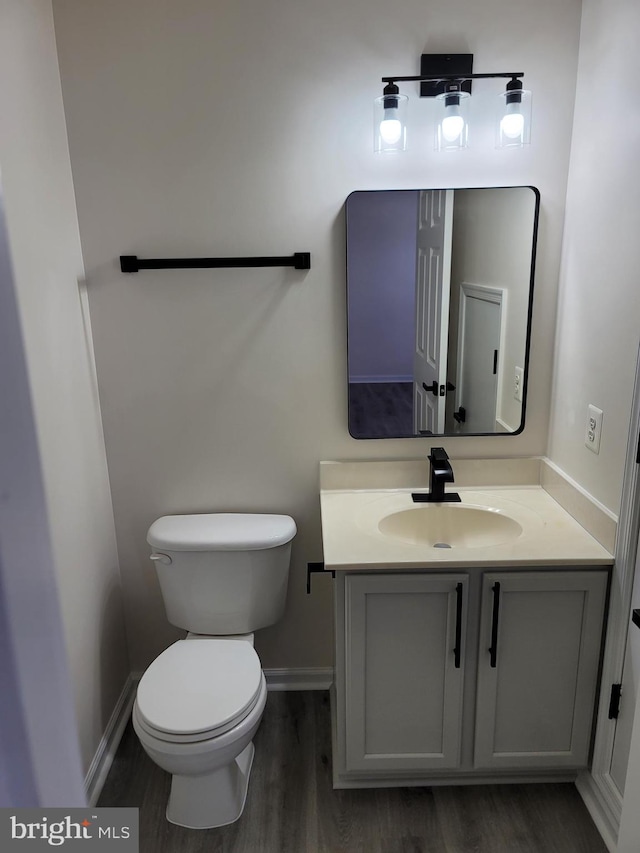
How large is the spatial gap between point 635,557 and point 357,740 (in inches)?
38.2

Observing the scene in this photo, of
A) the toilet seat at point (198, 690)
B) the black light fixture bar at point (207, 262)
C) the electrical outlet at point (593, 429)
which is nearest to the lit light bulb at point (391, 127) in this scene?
the black light fixture bar at point (207, 262)

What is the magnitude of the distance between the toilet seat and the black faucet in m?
0.77

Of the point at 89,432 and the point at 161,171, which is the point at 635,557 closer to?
the point at 89,432

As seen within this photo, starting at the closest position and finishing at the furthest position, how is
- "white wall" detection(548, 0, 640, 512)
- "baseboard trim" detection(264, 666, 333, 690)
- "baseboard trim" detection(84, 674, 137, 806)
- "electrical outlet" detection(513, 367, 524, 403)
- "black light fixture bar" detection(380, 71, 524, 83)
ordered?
"white wall" detection(548, 0, 640, 512) < "black light fixture bar" detection(380, 71, 524, 83) < "baseboard trim" detection(84, 674, 137, 806) < "electrical outlet" detection(513, 367, 524, 403) < "baseboard trim" detection(264, 666, 333, 690)

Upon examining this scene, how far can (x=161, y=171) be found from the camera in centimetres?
199

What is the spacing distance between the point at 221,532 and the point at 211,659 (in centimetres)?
41

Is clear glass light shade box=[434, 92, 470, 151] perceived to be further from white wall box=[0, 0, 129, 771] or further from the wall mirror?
white wall box=[0, 0, 129, 771]

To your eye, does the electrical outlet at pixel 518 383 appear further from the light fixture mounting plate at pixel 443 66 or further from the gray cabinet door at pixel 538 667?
the light fixture mounting plate at pixel 443 66

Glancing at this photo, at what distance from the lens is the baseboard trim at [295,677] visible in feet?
8.03

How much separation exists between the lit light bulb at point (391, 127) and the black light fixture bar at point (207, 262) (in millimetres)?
428

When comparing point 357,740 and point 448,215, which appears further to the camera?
point 448,215

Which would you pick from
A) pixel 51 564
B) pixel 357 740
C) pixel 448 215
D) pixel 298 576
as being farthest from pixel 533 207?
pixel 51 564

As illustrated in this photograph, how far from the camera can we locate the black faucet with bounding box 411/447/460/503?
6.60 feet

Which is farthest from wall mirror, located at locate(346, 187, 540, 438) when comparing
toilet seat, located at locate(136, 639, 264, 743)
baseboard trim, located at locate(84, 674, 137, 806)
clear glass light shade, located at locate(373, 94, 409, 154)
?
baseboard trim, located at locate(84, 674, 137, 806)
